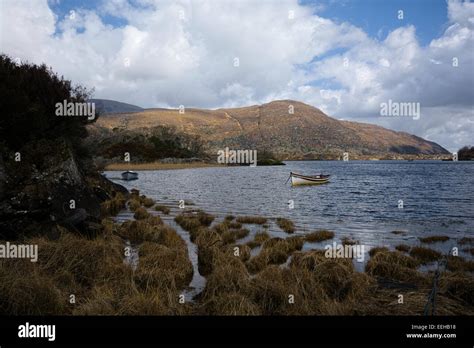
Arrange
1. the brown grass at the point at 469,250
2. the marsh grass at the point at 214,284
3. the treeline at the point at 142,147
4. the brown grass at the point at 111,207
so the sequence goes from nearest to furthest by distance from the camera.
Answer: the marsh grass at the point at 214,284, the brown grass at the point at 469,250, the brown grass at the point at 111,207, the treeline at the point at 142,147

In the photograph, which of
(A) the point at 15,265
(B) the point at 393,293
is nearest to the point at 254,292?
(B) the point at 393,293

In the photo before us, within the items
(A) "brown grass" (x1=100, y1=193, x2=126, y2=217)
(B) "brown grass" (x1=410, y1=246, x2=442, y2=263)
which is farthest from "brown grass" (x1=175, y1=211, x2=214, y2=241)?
(B) "brown grass" (x1=410, y1=246, x2=442, y2=263)

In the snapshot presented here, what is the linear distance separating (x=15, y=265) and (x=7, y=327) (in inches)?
124

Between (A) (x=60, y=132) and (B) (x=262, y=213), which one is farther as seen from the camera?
(B) (x=262, y=213)

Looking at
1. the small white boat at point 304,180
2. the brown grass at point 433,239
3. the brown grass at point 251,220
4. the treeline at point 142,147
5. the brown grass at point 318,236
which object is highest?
the treeline at point 142,147

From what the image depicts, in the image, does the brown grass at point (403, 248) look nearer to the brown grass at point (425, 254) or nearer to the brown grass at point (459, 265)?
the brown grass at point (425, 254)

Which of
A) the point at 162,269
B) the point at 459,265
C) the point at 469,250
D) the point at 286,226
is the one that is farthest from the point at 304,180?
the point at 162,269

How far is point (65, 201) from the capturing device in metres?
13.1

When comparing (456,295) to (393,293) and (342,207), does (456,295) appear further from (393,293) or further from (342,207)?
(342,207)

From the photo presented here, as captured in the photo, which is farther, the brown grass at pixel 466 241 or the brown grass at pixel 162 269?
the brown grass at pixel 466 241

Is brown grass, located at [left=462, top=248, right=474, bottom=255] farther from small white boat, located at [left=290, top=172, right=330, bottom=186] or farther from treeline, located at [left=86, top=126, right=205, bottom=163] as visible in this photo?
treeline, located at [left=86, top=126, right=205, bottom=163]

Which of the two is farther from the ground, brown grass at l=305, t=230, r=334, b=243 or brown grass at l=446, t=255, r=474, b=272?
brown grass at l=305, t=230, r=334, b=243

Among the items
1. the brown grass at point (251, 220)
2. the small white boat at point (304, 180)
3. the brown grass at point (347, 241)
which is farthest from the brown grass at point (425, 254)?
the small white boat at point (304, 180)

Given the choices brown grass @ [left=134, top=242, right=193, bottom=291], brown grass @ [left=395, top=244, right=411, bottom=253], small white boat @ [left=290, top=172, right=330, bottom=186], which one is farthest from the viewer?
small white boat @ [left=290, top=172, right=330, bottom=186]
